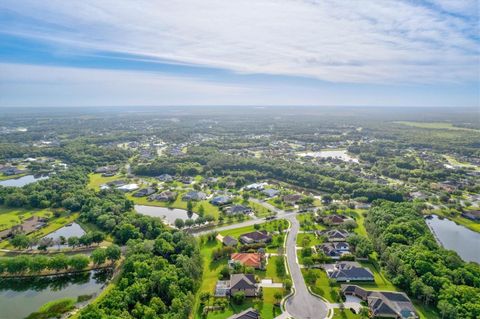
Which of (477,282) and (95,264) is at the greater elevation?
(477,282)

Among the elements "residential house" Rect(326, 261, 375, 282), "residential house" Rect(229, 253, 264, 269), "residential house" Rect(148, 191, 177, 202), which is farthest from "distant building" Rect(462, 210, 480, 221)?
"residential house" Rect(148, 191, 177, 202)

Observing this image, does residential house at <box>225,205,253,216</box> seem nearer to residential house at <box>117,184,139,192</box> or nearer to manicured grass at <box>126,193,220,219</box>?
manicured grass at <box>126,193,220,219</box>

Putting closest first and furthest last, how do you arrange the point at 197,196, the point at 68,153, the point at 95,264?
the point at 95,264 → the point at 197,196 → the point at 68,153

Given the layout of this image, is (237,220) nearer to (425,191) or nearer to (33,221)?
(33,221)

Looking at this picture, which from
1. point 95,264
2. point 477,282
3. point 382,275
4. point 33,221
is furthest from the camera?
point 33,221

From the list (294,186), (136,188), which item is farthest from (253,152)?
(136,188)

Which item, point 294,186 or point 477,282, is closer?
point 477,282

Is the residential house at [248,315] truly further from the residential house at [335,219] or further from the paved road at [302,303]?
the residential house at [335,219]

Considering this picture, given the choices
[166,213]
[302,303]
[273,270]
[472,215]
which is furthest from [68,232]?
[472,215]
